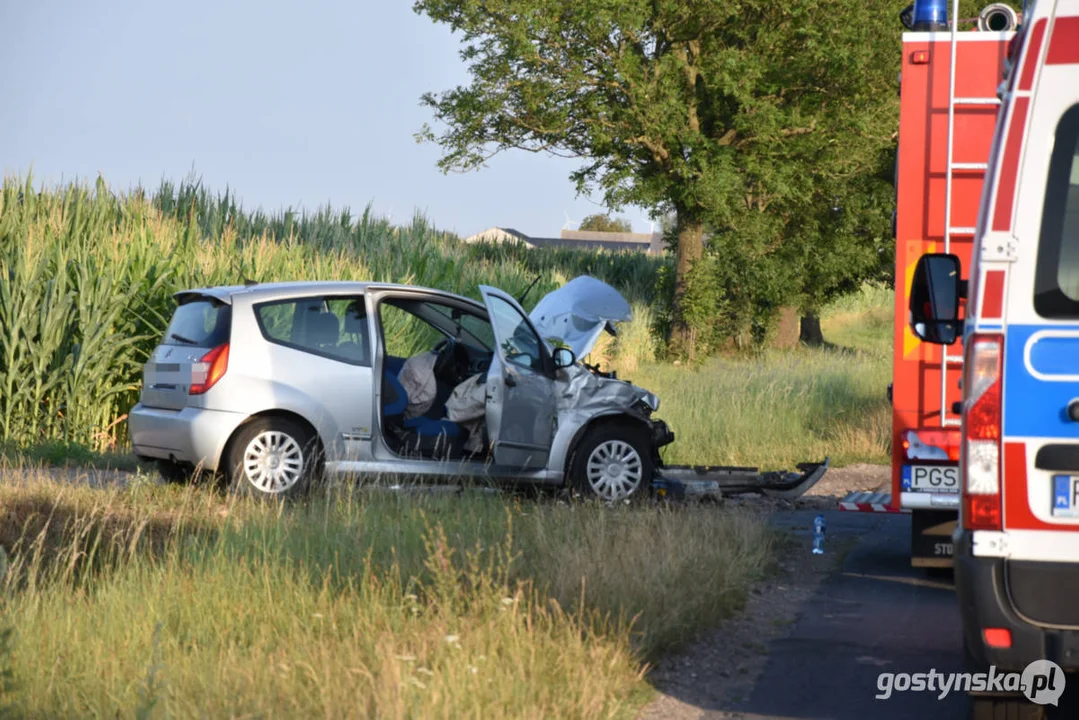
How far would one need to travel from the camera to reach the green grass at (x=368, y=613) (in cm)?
517

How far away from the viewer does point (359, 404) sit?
10461mm

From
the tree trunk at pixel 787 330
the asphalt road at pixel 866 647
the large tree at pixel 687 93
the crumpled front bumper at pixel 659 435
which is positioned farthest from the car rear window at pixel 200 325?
the tree trunk at pixel 787 330

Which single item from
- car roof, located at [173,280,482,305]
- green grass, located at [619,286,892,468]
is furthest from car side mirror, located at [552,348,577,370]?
green grass, located at [619,286,892,468]

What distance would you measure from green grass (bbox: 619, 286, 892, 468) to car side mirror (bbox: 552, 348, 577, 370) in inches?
159

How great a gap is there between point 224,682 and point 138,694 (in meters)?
0.39

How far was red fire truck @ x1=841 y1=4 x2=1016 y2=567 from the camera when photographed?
8.02 meters

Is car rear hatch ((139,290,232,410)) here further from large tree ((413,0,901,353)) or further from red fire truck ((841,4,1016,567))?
large tree ((413,0,901,353))

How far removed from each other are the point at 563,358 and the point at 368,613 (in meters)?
5.14

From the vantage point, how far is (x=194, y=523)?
30.2 ft

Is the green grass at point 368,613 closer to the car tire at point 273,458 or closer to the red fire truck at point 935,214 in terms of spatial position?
the car tire at point 273,458

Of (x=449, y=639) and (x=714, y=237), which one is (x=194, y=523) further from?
(x=714, y=237)

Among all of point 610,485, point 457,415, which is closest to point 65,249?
point 457,415

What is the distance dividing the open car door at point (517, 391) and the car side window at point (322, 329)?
0.97 meters

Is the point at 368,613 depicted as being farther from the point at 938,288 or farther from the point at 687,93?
the point at 687,93
